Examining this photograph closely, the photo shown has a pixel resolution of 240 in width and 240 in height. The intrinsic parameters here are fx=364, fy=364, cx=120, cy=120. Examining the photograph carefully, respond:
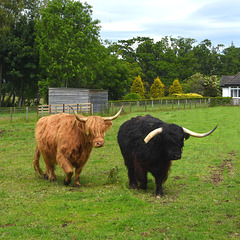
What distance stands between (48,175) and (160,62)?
2780 inches

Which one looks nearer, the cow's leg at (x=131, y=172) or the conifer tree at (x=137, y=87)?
the cow's leg at (x=131, y=172)

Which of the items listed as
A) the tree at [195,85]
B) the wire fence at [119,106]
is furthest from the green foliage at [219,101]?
the tree at [195,85]

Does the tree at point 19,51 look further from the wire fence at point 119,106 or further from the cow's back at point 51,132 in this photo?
the cow's back at point 51,132

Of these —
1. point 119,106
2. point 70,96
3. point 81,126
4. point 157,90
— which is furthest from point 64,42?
point 81,126

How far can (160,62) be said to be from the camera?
258ft

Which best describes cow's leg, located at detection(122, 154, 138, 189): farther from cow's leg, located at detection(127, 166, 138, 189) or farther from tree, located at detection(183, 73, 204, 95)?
tree, located at detection(183, 73, 204, 95)

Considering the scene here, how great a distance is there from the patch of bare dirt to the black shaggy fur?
7.06ft

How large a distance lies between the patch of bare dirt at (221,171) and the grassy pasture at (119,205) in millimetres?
28

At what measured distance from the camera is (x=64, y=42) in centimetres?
4834

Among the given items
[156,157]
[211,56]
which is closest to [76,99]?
[156,157]

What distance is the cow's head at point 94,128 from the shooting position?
28.2 feet

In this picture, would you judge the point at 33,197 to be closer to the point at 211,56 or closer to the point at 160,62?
the point at 160,62

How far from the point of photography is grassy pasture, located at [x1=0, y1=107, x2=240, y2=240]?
6.01 meters

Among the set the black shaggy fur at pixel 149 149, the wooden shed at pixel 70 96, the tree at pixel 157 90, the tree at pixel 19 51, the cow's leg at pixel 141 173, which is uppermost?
the tree at pixel 19 51
